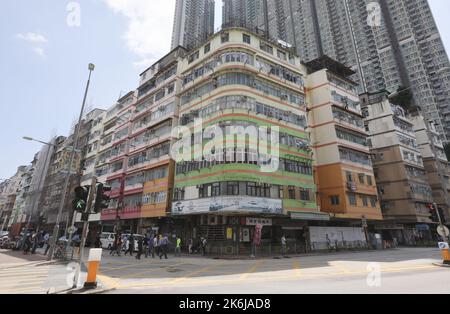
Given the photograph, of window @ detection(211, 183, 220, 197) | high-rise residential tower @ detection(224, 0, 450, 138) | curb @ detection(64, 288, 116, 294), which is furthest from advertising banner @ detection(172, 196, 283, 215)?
high-rise residential tower @ detection(224, 0, 450, 138)

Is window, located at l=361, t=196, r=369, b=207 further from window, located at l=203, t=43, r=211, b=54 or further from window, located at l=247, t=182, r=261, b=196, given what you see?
window, located at l=203, t=43, r=211, b=54

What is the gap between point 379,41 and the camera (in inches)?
3777

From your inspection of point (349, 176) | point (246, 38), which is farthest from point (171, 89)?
point (349, 176)

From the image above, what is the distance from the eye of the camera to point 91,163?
5041cm

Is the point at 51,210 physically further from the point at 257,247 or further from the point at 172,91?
the point at 257,247

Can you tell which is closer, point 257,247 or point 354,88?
point 257,247

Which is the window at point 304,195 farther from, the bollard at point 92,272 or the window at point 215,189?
the bollard at point 92,272

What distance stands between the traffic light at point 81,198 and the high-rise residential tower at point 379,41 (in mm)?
94688

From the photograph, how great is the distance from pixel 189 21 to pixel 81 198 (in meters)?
104

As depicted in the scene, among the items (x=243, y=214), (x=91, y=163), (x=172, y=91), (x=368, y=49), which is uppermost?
(x=368, y=49)

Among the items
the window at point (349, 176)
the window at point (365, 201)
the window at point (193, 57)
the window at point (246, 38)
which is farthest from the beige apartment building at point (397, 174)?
the window at point (193, 57)

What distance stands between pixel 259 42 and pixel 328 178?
18.6 meters

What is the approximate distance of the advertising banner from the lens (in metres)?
22.8
